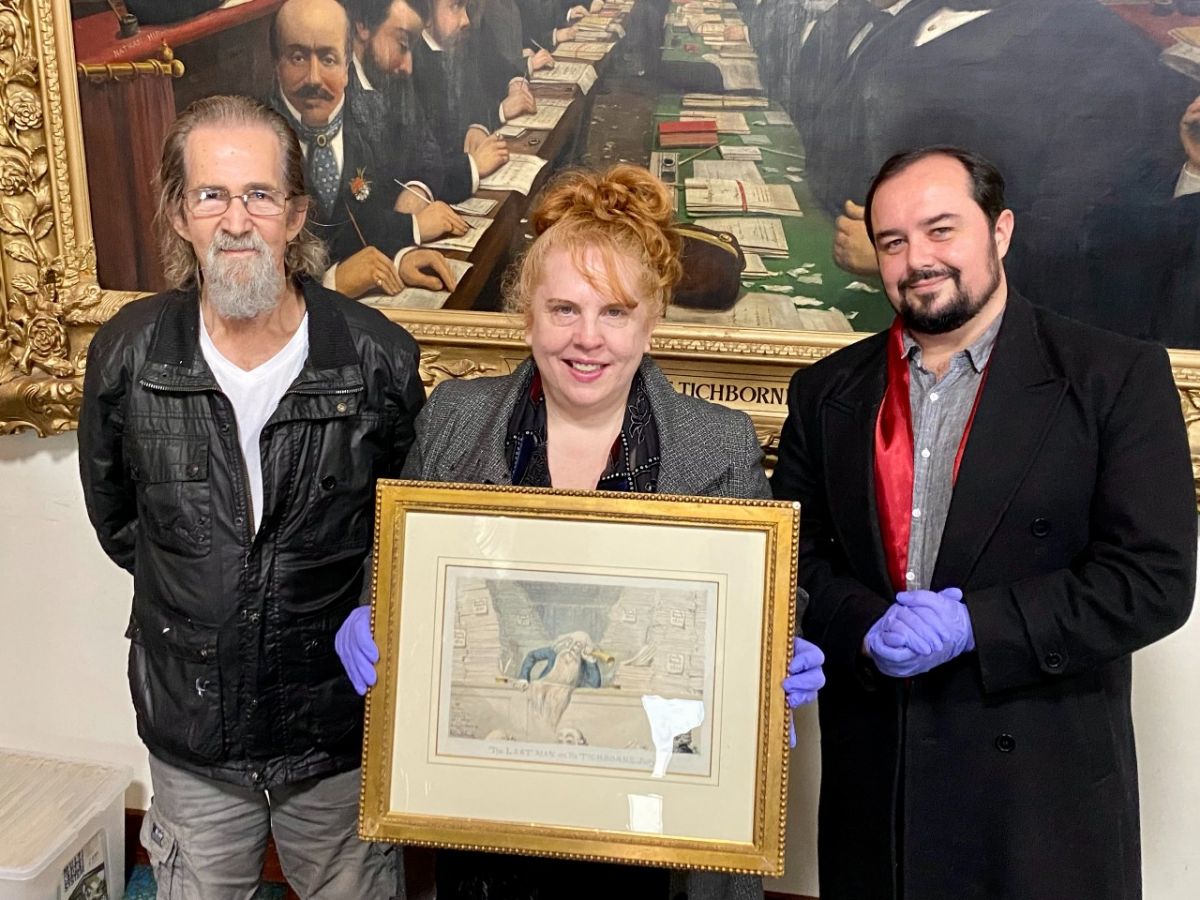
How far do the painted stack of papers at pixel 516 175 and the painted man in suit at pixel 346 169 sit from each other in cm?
12

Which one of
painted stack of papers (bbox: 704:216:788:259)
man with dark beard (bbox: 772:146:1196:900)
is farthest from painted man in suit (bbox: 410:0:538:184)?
man with dark beard (bbox: 772:146:1196:900)

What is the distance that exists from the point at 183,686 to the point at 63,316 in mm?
1277

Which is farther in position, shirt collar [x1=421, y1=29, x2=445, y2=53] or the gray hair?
shirt collar [x1=421, y1=29, x2=445, y2=53]

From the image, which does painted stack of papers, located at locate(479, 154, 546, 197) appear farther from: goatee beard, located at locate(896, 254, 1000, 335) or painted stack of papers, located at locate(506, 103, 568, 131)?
goatee beard, located at locate(896, 254, 1000, 335)

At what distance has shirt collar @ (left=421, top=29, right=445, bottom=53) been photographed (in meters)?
2.36

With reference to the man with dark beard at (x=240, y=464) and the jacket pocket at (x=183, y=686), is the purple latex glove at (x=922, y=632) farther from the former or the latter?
the jacket pocket at (x=183, y=686)

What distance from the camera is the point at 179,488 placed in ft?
6.17

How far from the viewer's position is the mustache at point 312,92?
2.44 metres

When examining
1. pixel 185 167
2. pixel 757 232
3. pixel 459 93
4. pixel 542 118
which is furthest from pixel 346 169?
pixel 757 232

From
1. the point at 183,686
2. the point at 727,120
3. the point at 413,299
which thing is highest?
the point at 727,120

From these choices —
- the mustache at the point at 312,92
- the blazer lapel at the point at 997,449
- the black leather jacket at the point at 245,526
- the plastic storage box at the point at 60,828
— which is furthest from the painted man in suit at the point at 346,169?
the plastic storage box at the point at 60,828

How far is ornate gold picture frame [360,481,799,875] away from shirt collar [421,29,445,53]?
126 centimetres

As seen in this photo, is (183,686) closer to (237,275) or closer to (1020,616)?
(237,275)

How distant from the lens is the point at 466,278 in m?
2.51
